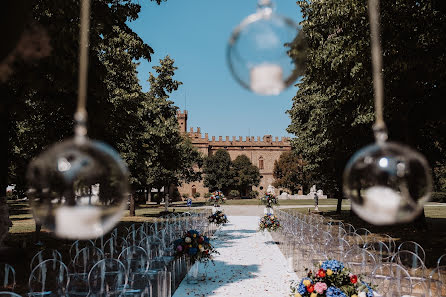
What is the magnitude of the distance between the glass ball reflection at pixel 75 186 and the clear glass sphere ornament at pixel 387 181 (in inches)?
52.0

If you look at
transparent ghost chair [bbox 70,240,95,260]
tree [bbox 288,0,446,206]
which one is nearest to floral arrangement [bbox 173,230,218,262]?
transparent ghost chair [bbox 70,240,95,260]

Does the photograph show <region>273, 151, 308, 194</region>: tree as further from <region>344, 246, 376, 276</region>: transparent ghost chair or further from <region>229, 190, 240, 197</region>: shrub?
<region>344, 246, 376, 276</region>: transparent ghost chair

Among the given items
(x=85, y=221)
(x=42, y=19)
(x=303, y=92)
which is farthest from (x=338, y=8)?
(x=303, y=92)

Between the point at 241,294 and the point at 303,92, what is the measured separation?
910 inches

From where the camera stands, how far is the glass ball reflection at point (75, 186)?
1.72 meters

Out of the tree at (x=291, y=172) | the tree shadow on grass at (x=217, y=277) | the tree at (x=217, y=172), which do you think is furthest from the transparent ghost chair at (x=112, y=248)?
the tree at (x=217, y=172)

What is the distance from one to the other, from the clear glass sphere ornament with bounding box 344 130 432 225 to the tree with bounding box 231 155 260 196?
222 feet

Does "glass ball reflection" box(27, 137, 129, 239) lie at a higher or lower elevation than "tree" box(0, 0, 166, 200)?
lower

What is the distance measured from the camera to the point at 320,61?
1277 cm

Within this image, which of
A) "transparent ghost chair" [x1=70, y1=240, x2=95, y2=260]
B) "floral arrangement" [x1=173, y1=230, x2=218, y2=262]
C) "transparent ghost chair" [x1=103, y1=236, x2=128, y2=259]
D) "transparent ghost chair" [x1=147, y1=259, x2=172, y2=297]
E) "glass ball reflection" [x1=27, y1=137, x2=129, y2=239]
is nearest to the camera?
"glass ball reflection" [x1=27, y1=137, x2=129, y2=239]

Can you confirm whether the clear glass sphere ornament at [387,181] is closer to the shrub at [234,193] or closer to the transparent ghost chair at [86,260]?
the transparent ghost chair at [86,260]

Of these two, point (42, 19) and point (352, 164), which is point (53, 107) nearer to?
point (42, 19)

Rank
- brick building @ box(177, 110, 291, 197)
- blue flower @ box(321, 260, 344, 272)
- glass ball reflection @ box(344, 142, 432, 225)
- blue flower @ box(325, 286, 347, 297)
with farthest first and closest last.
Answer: brick building @ box(177, 110, 291, 197)
blue flower @ box(321, 260, 344, 272)
blue flower @ box(325, 286, 347, 297)
glass ball reflection @ box(344, 142, 432, 225)

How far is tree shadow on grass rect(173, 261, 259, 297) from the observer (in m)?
8.32
